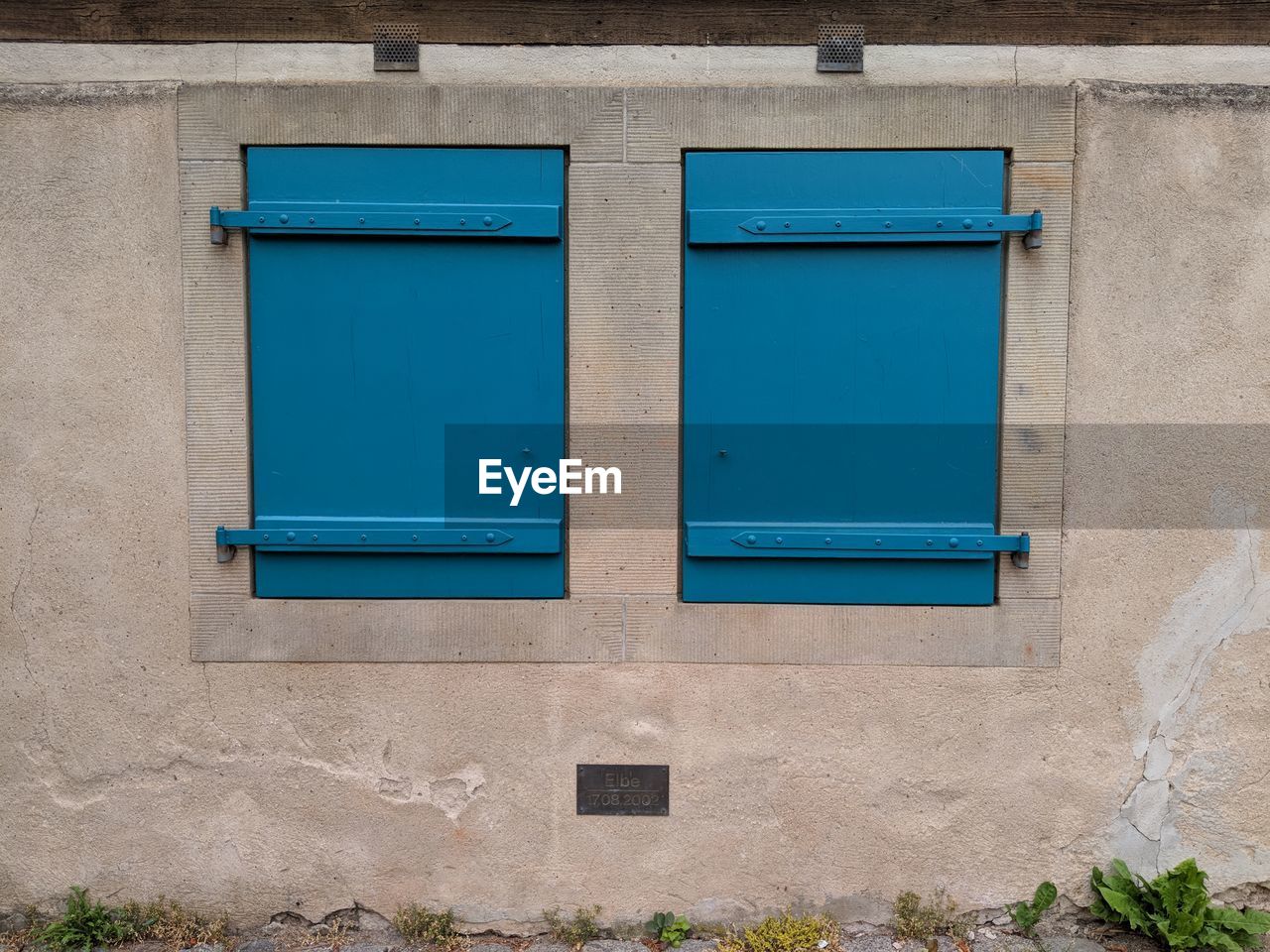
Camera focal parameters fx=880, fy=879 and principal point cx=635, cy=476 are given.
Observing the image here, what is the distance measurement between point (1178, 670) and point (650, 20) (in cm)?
284

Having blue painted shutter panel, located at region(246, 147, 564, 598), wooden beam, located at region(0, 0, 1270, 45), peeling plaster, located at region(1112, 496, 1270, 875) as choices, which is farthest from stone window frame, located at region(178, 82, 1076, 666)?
peeling plaster, located at region(1112, 496, 1270, 875)

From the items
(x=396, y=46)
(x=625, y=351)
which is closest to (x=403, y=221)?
(x=396, y=46)

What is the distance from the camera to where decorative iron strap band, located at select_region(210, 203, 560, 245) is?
9.45 feet

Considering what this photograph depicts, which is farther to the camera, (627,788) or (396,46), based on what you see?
(627,788)

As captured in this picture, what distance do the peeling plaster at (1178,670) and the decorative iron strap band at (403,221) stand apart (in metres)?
2.50

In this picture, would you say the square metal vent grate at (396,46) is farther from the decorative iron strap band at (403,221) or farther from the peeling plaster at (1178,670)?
the peeling plaster at (1178,670)

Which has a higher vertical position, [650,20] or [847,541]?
[650,20]

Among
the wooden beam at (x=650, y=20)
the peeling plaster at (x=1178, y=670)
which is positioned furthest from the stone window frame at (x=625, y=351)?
the peeling plaster at (x=1178, y=670)

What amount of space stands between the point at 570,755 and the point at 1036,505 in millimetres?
1815

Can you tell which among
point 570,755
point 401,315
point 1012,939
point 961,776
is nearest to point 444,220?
point 401,315

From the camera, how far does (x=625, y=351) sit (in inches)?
117

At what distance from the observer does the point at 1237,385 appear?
296cm

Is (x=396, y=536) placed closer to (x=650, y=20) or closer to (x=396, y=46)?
(x=396, y=46)
